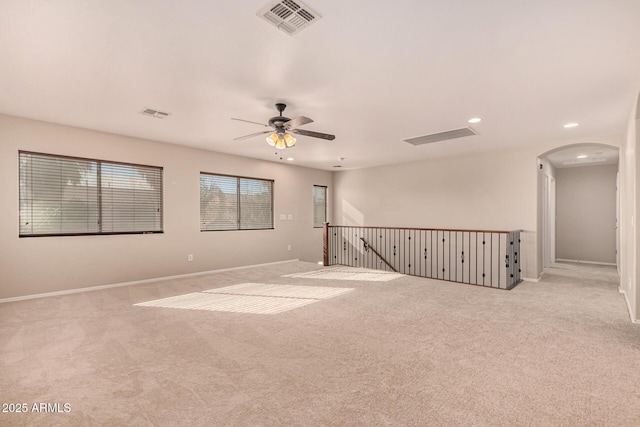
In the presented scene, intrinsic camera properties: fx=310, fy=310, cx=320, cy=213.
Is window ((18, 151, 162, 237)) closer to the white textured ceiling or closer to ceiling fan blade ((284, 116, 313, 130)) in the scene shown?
the white textured ceiling

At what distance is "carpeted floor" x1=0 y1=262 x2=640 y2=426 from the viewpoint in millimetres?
Result: 1999

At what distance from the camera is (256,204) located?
7.91 metres

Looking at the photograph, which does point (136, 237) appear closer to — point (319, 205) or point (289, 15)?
point (289, 15)

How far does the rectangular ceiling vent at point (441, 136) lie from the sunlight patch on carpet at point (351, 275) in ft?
8.98

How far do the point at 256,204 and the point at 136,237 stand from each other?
9.41 ft

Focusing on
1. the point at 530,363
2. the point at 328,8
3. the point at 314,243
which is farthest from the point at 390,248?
the point at 328,8

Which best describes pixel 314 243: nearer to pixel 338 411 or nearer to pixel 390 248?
pixel 390 248

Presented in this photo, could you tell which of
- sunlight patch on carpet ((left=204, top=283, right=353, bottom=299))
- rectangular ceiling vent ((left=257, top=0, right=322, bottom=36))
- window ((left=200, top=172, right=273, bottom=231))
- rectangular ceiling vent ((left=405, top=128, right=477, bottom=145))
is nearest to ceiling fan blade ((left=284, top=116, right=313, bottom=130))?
rectangular ceiling vent ((left=257, top=0, right=322, bottom=36))

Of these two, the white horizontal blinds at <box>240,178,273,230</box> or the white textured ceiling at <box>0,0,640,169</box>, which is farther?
the white horizontal blinds at <box>240,178,273,230</box>

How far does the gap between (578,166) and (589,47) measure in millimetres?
7792

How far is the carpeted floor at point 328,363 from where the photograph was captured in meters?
2.00

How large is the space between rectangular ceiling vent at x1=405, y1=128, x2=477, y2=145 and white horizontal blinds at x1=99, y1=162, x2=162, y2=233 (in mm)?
5015

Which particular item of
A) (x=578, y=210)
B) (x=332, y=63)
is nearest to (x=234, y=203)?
(x=332, y=63)

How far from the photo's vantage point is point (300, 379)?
240cm
